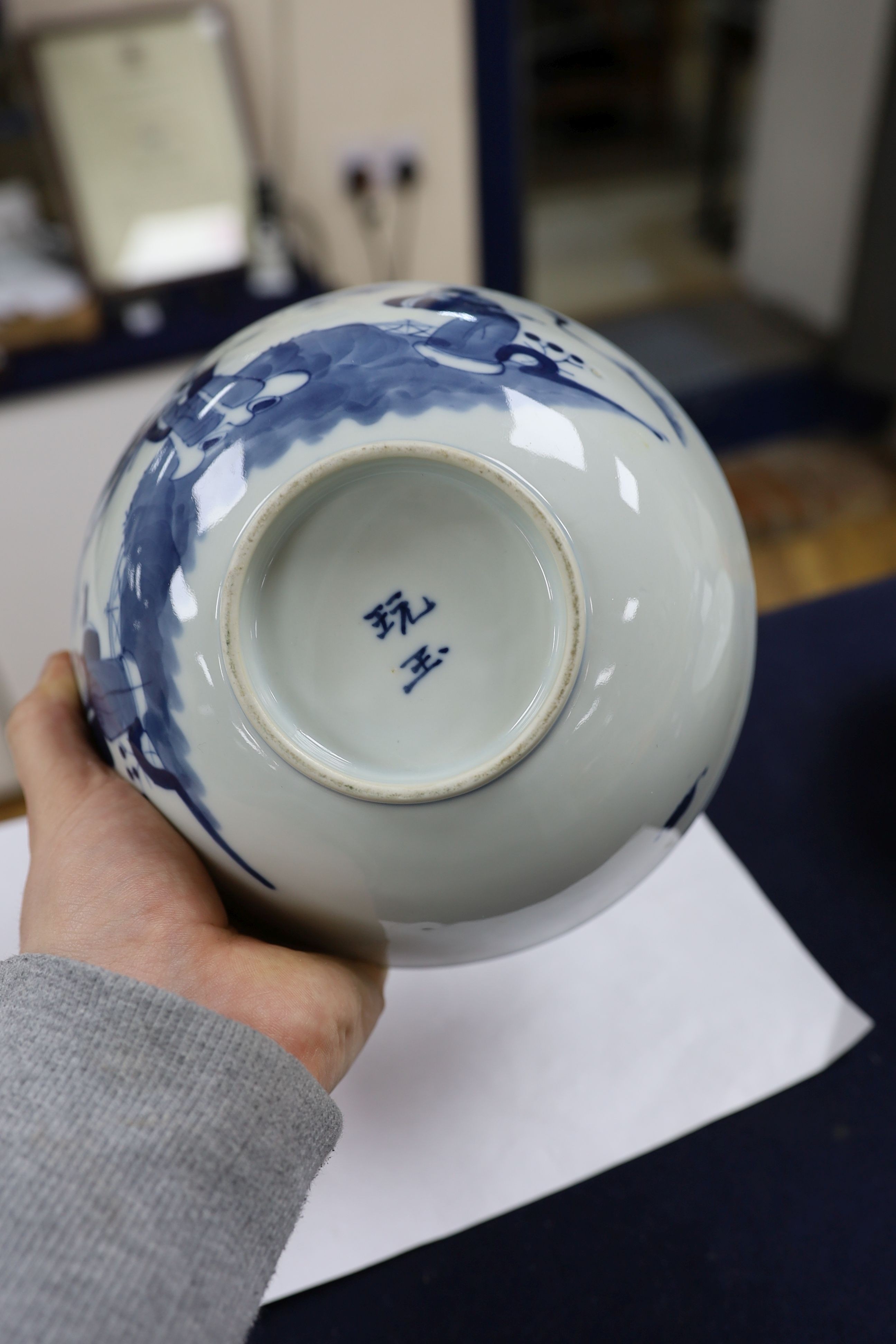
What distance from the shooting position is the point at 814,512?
232 centimetres

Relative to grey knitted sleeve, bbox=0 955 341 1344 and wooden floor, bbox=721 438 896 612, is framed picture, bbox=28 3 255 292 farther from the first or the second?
grey knitted sleeve, bbox=0 955 341 1344

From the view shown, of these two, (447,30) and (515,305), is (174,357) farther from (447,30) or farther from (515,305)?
(515,305)

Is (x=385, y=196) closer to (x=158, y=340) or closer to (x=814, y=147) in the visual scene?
(x=158, y=340)

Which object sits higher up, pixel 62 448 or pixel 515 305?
pixel 515 305

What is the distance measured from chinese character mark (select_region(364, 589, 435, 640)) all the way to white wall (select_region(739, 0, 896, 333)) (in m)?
2.23

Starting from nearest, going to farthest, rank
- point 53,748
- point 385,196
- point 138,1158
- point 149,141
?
point 138,1158 → point 53,748 → point 149,141 → point 385,196

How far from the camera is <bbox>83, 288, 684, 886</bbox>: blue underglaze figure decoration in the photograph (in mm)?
424

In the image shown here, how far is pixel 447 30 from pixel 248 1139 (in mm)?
1776

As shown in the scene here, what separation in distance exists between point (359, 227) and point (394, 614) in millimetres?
1605

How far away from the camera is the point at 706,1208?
57 cm

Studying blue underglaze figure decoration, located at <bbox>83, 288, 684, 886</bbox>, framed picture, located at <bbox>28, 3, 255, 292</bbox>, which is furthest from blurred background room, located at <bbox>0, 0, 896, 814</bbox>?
blue underglaze figure decoration, located at <bbox>83, 288, 684, 886</bbox>

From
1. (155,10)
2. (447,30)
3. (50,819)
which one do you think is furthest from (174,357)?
(50,819)

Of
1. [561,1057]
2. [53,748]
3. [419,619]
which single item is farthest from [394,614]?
[561,1057]

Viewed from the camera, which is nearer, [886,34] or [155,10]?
[155,10]
